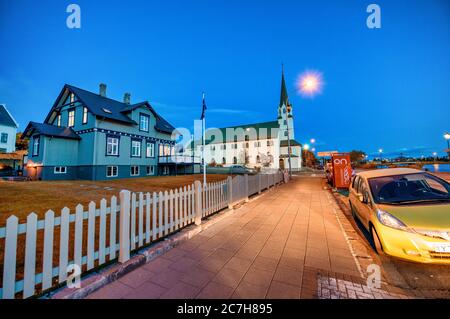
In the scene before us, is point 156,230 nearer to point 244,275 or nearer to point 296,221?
point 244,275

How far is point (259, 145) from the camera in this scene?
53.2 meters

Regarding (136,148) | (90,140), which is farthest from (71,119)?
(136,148)

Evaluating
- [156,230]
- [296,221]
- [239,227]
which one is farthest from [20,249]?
[296,221]

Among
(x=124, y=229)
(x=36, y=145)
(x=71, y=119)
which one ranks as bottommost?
(x=124, y=229)

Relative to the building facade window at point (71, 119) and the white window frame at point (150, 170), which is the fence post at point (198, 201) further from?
the building facade window at point (71, 119)

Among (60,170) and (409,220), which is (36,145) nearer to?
(60,170)

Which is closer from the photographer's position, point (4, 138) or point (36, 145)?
point (36, 145)

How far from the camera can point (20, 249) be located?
3.47 m

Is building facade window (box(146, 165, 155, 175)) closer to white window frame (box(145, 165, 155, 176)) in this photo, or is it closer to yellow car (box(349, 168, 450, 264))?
white window frame (box(145, 165, 155, 176))

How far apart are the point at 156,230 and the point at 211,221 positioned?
1834 millimetres

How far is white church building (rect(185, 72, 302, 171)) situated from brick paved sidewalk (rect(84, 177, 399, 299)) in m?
43.4

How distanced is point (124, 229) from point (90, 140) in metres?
18.2

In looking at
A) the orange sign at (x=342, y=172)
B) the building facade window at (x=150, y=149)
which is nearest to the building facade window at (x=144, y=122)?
the building facade window at (x=150, y=149)

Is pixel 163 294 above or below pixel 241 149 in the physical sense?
below
